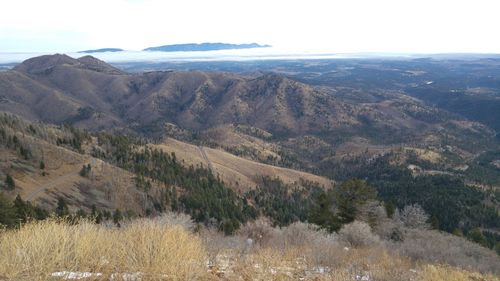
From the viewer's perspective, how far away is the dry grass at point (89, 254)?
9438 millimetres

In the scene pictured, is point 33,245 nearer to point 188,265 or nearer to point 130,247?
point 130,247

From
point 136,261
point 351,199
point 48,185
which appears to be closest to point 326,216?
point 351,199

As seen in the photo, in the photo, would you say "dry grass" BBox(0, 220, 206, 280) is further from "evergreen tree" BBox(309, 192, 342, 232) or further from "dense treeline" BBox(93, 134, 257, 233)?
"dense treeline" BBox(93, 134, 257, 233)

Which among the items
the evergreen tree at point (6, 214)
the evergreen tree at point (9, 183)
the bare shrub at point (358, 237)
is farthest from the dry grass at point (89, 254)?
the evergreen tree at point (9, 183)

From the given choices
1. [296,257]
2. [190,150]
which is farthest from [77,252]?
[190,150]

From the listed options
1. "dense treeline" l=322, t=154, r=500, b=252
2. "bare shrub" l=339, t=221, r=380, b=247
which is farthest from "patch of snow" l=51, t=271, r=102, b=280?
"dense treeline" l=322, t=154, r=500, b=252

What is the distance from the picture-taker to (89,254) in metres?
10.5

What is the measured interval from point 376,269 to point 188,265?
7826 millimetres

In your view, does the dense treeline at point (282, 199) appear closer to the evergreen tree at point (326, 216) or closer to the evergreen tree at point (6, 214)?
the evergreen tree at point (326, 216)

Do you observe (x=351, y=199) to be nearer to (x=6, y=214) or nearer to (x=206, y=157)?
(x=6, y=214)

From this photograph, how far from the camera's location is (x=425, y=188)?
144500mm

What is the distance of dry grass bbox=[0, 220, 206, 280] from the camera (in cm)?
944

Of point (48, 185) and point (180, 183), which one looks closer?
point (48, 185)

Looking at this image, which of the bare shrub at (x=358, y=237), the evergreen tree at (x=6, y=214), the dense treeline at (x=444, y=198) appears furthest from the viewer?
the dense treeline at (x=444, y=198)
